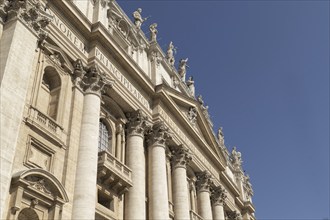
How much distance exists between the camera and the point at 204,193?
108 ft

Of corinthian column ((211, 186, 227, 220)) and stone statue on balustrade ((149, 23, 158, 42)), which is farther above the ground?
stone statue on balustrade ((149, 23, 158, 42))

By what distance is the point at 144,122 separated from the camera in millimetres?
25344

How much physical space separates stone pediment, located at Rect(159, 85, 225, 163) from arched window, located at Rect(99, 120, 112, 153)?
215 inches

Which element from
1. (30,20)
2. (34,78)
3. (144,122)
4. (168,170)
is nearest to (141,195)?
(144,122)

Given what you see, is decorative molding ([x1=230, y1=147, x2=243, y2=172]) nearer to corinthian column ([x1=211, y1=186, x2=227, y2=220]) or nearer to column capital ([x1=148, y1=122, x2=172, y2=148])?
corinthian column ([x1=211, y1=186, x2=227, y2=220])

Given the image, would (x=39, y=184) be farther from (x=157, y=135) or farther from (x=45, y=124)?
(x=157, y=135)

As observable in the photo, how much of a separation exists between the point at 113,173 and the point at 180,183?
7.98 m

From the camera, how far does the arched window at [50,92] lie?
63.2 ft

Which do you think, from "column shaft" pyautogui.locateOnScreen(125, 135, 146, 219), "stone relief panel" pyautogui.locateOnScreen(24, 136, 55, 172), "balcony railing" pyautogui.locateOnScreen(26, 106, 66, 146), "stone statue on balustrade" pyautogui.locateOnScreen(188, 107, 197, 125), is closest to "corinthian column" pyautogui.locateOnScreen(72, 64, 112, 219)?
"balcony railing" pyautogui.locateOnScreen(26, 106, 66, 146)

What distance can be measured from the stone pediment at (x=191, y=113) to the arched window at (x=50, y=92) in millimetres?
8973

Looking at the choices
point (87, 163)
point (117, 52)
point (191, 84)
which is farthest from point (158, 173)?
point (191, 84)

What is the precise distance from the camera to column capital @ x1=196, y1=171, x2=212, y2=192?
108 feet

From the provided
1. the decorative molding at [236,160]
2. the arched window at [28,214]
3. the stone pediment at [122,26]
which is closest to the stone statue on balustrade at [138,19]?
the stone pediment at [122,26]

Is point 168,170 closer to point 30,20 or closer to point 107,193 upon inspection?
point 107,193
